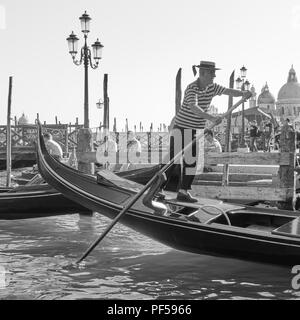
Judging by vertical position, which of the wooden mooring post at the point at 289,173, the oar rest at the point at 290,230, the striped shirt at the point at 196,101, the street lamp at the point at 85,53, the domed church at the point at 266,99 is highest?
the domed church at the point at 266,99

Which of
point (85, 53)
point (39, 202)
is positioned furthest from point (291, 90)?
point (39, 202)

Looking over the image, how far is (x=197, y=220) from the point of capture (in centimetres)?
403

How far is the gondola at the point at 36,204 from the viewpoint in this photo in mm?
5836

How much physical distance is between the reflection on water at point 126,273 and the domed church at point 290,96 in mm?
59889

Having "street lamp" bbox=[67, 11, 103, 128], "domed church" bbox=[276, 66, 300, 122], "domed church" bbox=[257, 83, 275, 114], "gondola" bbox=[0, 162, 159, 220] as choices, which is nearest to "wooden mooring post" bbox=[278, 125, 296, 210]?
"gondola" bbox=[0, 162, 159, 220]

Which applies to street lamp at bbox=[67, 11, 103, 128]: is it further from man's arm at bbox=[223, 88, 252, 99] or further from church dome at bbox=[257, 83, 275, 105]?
church dome at bbox=[257, 83, 275, 105]

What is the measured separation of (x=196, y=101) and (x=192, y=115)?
0.15 metres

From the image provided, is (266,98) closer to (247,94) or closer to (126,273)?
(247,94)

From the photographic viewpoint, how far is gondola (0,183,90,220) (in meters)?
5.84

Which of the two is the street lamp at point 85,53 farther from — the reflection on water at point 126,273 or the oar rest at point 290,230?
the oar rest at point 290,230

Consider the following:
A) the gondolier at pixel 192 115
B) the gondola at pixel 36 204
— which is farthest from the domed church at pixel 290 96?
the gondolier at pixel 192 115

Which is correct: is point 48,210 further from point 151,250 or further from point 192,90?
point 192,90

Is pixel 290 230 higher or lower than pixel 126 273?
higher

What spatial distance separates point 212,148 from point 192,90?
4693mm
